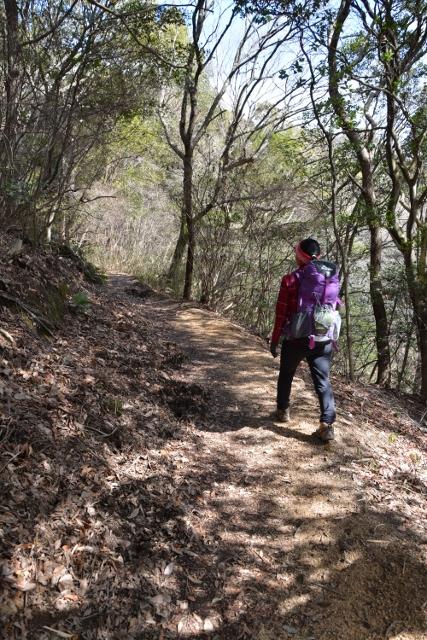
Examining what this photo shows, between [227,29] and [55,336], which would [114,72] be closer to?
[227,29]

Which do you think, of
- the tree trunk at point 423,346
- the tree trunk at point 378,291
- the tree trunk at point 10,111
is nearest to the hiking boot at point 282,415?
the tree trunk at point 10,111

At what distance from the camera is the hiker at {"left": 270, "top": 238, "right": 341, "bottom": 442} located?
443 cm

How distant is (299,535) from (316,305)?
2131mm

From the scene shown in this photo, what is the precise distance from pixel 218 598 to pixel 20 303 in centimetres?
344

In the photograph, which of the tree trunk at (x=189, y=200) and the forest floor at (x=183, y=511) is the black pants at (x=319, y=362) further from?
the tree trunk at (x=189, y=200)

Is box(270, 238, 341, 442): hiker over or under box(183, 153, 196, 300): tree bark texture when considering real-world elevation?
under

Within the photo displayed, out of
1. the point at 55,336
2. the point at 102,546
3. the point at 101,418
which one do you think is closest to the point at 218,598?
the point at 102,546

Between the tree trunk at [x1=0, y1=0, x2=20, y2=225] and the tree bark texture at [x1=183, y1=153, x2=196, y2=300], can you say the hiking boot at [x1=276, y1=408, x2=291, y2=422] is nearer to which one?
the tree trunk at [x1=0, y1=0, x2=20, y2=225]

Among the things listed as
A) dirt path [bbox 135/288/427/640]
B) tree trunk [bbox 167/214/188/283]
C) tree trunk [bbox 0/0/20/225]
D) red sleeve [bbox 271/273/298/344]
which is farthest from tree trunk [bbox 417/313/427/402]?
tree trunk [bbox 167/214/188/283]

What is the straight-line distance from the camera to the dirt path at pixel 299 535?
271 cm

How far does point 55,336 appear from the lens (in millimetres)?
4953

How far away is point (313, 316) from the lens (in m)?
4.42

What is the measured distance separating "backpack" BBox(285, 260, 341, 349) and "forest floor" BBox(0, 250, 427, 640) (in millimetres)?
1177

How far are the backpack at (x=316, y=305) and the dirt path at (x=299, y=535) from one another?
1.17 meters
